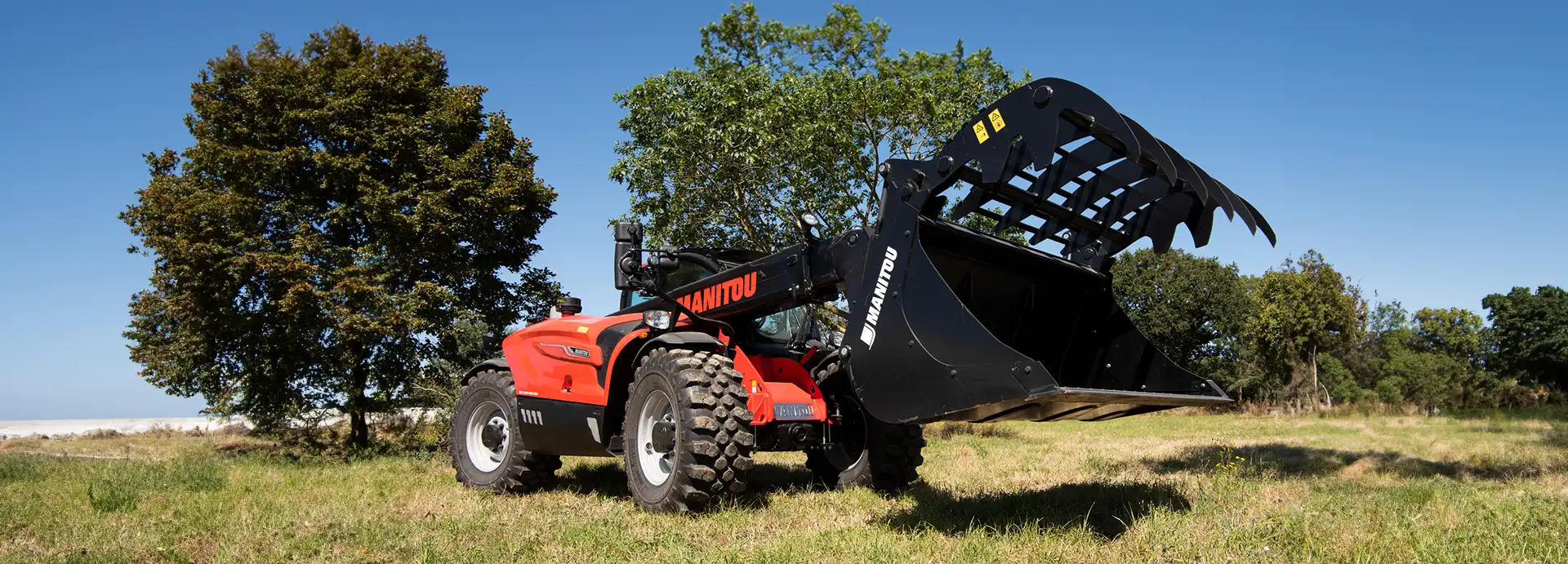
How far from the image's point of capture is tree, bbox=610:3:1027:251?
52.0ft

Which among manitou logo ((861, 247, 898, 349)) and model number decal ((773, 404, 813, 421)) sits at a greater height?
manitou logo ((861, 247, 898, 349))

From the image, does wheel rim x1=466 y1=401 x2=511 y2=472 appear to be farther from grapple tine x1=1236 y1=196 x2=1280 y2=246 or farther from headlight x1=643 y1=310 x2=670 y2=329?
A: grapple tine x1=1236 y1=196 x2=1280 y2=246

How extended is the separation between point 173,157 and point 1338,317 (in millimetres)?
36880

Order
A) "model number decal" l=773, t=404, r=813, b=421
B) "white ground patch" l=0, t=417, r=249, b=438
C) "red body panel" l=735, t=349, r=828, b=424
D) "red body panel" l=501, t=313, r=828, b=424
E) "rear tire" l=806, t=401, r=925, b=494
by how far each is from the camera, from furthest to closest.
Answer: "white ground patch" l=0, t=417, r=249, b=438 < "rear tire" l=806, t=401, r=925, b=494 < "red body panel" l=501, t=313, r=828, b=424 < "model number decal" l=773, t=404, r=813, b=421 < "red body panel" l=735, t=349, r=828, b=424

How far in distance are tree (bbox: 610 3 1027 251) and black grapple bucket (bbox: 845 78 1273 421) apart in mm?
9450

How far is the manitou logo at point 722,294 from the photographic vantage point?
22.2 feet

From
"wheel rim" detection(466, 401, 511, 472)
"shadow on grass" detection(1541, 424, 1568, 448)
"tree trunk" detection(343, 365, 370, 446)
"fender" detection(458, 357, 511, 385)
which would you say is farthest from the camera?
"tree trunk" detection(343, 365, 370, 446)

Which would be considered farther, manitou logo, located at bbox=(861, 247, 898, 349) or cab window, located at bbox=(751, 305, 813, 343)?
cab window, located at bbox=(751, 305, 813, 343)

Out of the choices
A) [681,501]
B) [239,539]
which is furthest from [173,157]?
[681,501]

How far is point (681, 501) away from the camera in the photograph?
6.17 metres

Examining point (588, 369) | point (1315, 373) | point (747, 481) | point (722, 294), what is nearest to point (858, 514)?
point (722, 294)

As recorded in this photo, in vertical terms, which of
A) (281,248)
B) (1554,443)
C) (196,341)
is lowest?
(1554,443)

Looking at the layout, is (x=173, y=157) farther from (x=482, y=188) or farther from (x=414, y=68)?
(x=482, y=188)

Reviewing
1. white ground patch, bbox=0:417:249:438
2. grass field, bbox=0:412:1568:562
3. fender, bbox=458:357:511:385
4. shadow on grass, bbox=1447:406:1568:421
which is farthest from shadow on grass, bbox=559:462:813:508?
shadow on grass, bbox=1447:406:1568:421
